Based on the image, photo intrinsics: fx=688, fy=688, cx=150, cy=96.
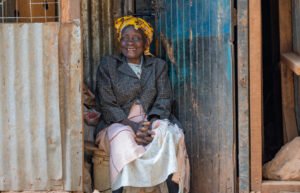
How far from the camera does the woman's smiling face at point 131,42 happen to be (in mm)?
5676

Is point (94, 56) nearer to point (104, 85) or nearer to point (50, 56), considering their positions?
point (104, 85)

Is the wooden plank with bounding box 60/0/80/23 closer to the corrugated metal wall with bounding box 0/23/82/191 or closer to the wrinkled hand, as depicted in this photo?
the corrugated metal wall with bounding box 0/23/82/191

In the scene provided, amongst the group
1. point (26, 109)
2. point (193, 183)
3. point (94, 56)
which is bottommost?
point (193, 183)

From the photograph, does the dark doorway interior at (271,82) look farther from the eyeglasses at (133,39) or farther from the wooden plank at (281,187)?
the eyeglasses at (133,39)

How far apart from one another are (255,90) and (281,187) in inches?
31.6

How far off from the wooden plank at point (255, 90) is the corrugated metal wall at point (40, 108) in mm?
1355

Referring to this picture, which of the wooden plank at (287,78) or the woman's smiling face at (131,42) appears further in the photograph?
the wooden plank at (287,78)

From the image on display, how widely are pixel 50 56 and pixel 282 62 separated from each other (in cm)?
205

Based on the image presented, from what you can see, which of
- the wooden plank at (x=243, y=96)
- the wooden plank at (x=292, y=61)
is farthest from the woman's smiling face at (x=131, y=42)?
the wooden plank at (x=292, y=61)

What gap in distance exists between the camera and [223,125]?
18.7 feet

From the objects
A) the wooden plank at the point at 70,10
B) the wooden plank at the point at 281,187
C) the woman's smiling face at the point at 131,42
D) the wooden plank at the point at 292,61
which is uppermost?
the wooden plank at the point at 70,10

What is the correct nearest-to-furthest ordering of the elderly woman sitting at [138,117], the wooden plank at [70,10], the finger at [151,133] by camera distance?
1. the wooden plank at [70,10]
2. the elderly woman sitting at [138,117]
3. the finger at [151,133]

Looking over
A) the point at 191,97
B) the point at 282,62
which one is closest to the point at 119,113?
the point at 191,97

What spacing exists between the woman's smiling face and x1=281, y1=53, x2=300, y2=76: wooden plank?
1.19m
